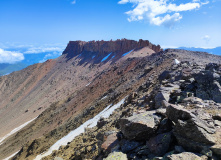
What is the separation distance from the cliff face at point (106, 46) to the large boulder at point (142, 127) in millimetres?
66403

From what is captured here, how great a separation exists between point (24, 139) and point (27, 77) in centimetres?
7924

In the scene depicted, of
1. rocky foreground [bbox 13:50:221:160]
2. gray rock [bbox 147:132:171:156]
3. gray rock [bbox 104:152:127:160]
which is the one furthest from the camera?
gray rock [bbox 104:152:127:160]

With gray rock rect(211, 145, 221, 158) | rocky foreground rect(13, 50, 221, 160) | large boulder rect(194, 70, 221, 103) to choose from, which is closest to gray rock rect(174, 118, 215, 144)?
rocky foreground rect(13, 50, 221, 160)

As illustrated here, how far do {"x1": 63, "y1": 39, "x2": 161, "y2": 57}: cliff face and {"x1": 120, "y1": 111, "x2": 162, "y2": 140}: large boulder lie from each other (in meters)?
66.4

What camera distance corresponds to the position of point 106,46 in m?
98.8

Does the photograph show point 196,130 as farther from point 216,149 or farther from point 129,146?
point 129,146

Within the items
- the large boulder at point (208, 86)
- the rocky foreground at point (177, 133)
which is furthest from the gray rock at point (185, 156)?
the large boulder at point (208, 86)

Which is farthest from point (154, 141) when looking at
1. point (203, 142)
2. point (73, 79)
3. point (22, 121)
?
point (73, 79)

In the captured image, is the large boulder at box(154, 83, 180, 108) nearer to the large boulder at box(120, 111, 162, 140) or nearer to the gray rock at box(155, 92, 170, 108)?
the gray rock at box(155, 92, 170, 108)

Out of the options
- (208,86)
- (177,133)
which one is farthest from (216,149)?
(208,86)

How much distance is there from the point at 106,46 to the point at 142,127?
92.4m

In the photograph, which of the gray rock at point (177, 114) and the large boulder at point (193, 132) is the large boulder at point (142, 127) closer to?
the gray rock at point (177, 114)

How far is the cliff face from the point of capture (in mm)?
76188

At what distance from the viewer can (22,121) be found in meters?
63.5
